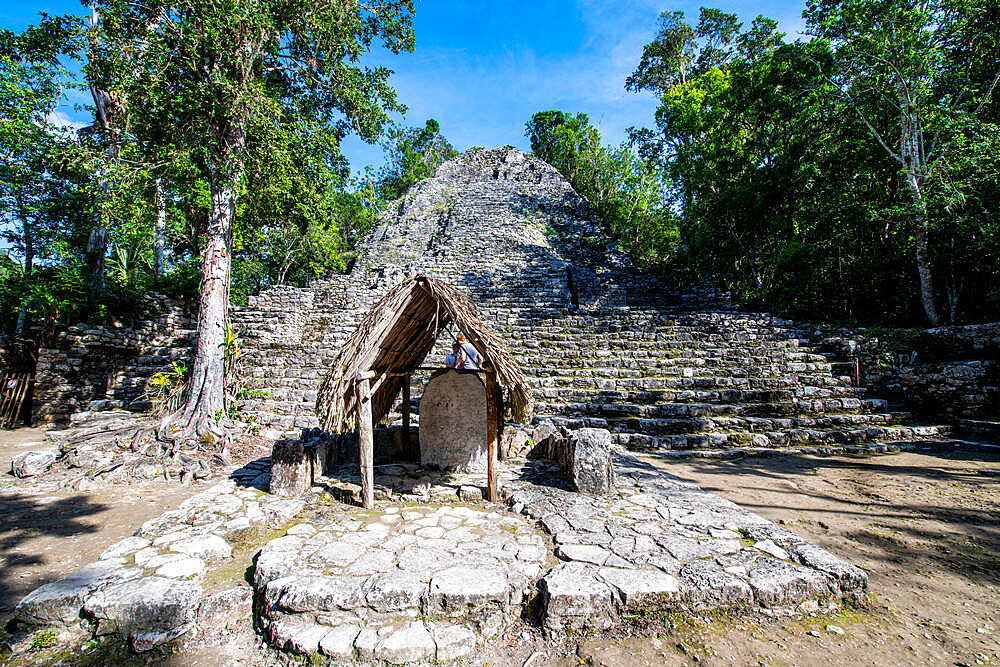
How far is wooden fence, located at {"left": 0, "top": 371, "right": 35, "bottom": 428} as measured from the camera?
8.77 metres

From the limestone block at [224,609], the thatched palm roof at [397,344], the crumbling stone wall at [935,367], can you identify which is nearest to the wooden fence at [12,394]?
the thatched palm roof at [397,344]

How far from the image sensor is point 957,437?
6.60 metres

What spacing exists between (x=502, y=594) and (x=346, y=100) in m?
8.94

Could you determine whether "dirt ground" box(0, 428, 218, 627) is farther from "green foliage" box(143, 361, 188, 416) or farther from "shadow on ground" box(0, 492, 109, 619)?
"green foliage" box(143, 361, 188, 416)

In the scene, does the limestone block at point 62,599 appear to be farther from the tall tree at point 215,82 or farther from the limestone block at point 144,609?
the tall tree at point 215,82

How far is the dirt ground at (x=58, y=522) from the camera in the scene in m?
3.12

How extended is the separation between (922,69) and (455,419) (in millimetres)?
13980

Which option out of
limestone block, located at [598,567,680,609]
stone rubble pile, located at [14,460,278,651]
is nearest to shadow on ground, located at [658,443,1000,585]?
limestone block, located at [598,567,680,609]

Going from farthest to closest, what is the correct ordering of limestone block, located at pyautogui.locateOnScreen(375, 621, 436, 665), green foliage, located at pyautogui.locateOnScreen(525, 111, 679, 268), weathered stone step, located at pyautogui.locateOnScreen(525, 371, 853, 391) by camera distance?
green foliage, located at pyautogui.locateOnScreen(525, 111, 679, 268)
weathered stone step, located at pyautogui.locateOnScreen(525, 371, 853, 391)
limestone block, located at pyautogui.locateOnScreen(375, 621, 436, 665)

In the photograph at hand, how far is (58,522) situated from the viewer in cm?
405

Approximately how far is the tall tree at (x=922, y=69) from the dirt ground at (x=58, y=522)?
15007 mm

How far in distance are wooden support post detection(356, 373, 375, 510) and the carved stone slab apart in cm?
87

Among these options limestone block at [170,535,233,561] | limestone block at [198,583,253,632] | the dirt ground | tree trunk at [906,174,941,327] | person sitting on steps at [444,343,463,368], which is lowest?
the dirt ground

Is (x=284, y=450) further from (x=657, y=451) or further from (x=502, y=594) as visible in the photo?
(x=657, y=451)
